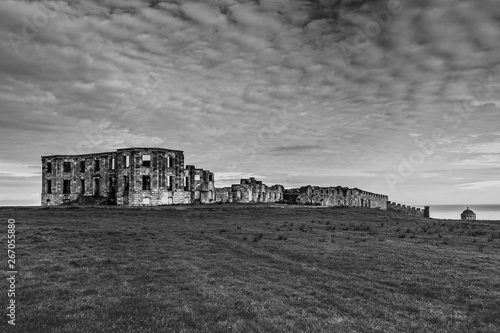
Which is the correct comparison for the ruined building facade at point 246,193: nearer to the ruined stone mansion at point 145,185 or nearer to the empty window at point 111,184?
the ruined stone mansion at point 145,185

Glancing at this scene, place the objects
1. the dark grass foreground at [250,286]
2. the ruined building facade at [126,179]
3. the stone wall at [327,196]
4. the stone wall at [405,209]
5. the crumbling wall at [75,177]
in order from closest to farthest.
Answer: the dark grass foreground at [250,286], the ruined building facade at [126,179], the crumbling wall at [75,177], the stone wall at [327,196], the stone wall at [405,209]

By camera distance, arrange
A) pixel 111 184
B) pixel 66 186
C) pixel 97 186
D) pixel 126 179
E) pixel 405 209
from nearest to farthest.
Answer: pixel 126 179 < pixel 111 184 < pixel 97 186 < pixel 66 186 < pixel 405 209

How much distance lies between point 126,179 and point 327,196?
44.0 meters

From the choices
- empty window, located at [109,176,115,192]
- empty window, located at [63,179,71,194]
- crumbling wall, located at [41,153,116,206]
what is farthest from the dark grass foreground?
empty window, located at [63,179,71,194]

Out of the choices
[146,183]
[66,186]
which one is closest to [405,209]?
[146,183]

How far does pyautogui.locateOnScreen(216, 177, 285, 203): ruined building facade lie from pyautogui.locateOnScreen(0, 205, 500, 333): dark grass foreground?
54063mm

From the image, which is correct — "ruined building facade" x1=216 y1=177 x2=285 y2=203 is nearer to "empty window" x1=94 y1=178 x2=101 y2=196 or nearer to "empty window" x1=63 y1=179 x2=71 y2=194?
"empty window" x1=94 y1=178 x2=101 y2=196

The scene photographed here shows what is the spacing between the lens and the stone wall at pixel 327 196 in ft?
→ 271

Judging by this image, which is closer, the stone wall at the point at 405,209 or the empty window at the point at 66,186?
the empty window at the point at 66,186

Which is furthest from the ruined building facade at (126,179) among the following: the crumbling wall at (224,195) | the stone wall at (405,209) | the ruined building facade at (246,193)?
the stone wall at (405,209)

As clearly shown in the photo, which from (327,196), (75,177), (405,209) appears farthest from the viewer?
(405,209)

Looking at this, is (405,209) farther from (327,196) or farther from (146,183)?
(146,183)

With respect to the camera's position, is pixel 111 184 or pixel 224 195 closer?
pixel 111 184

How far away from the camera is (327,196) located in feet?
280
